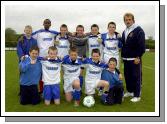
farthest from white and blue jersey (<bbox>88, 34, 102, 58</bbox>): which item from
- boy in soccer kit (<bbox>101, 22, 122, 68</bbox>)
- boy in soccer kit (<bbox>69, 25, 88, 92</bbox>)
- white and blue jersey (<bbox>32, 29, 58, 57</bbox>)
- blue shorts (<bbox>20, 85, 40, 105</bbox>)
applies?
blue shorts (<bbox>20, 85, 40, 105</bbox>)

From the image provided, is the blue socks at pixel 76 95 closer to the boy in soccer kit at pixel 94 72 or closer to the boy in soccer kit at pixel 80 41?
the boy in soccer kit at pixel 94 72

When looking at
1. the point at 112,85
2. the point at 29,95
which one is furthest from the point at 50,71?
the point at 112,85

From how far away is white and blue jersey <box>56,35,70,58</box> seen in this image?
9039 mm

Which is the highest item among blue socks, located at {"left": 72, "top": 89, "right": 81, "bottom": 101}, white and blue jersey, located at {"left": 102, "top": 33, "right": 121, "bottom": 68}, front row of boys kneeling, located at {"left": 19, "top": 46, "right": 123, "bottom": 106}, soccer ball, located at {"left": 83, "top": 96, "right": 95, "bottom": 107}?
white and blue jersey, located at {"left": 102, "top": 33, "right": 121, "bottom": 68}

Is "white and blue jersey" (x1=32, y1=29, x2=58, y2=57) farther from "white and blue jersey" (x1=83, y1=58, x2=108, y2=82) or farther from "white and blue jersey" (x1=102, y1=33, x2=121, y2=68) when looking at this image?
"white and blue jersey" (x1=102, y1=33, x2=121, y2=68)

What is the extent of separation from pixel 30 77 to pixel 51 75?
498 millimetres

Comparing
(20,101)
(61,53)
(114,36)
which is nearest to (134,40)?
(114,36)

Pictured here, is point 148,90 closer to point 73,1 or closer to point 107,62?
point 107,62

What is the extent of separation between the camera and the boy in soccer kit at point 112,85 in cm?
839

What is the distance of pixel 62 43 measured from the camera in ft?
29.7

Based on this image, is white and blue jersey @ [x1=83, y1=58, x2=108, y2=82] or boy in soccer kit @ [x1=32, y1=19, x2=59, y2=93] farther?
boy in soccer kit @ [x1=32, y1=19, x2=59, y2=93]

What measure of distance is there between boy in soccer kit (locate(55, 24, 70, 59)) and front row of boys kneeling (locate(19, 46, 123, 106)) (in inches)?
23.2

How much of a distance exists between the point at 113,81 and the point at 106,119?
1.88 metres

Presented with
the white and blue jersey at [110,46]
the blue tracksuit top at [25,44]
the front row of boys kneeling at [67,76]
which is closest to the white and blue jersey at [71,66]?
the front row of boys kneeling at [67,76]
